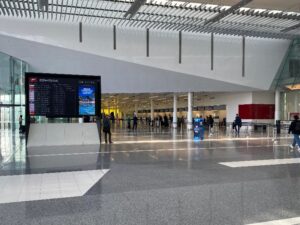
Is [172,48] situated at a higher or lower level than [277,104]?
higher

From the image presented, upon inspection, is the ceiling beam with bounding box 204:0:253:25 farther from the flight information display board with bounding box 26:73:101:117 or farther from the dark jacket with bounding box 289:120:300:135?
the flight information display board with bounding box 26:73:101:117

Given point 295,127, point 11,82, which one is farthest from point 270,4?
point 11,82

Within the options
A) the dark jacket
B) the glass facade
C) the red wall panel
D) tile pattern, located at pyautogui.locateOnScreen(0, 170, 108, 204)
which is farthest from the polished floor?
the red wall panel

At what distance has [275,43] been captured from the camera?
3195 centimetres

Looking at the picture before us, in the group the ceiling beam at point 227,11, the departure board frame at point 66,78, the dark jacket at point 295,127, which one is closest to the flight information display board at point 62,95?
the departure board frame at point 66,78

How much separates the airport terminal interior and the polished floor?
3 centimetres

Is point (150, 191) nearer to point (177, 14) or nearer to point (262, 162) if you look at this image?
point (262, 162)

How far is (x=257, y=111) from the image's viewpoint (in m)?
33.4

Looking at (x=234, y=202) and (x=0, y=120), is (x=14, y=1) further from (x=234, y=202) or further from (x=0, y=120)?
(x=234, y=202)

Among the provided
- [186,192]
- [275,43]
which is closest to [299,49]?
[275,43]

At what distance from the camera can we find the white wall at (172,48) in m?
26.8

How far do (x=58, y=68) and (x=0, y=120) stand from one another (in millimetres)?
7925

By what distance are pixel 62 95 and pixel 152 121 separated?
28033 mm

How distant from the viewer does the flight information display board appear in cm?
1449
